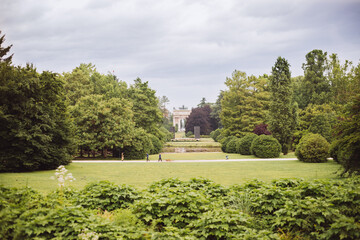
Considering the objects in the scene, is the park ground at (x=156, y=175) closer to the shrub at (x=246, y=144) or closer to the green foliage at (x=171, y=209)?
the green foliage at (x=171, y=209)

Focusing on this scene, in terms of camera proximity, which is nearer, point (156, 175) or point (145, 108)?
point (156, 175)

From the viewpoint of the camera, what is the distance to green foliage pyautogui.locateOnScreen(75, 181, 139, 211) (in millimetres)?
6203

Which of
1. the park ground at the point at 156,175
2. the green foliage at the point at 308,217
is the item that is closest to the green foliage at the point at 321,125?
the park ground at the point at 156,175

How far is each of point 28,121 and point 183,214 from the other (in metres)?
13.6

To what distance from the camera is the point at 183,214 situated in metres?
5.40

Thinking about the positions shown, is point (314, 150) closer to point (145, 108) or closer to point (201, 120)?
point (145, 108)

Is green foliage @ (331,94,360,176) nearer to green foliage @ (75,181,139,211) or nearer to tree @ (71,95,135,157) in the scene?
green foliage @ (75,181,139,211)

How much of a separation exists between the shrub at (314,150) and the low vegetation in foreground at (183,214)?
15.7 m

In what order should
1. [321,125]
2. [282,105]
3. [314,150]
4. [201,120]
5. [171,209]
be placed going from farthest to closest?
[201,120]
[321,125]
[282,105]
[314,150]
[171,209]

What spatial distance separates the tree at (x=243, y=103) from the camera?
128 ft

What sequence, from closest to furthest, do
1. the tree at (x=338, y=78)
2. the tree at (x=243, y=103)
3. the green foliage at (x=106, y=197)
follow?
the green foliage at (x=106, y=197) < the tree at (x=338, y=78) < the tree at (x=243, y=103)

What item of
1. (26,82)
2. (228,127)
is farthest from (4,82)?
(228,127)

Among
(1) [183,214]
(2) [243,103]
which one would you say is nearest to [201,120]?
(2) [243,103]

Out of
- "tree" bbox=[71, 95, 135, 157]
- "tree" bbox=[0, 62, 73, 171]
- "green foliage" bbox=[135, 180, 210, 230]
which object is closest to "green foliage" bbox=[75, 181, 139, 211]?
"green foliage" bbox=[135, 180, 210, 230]
